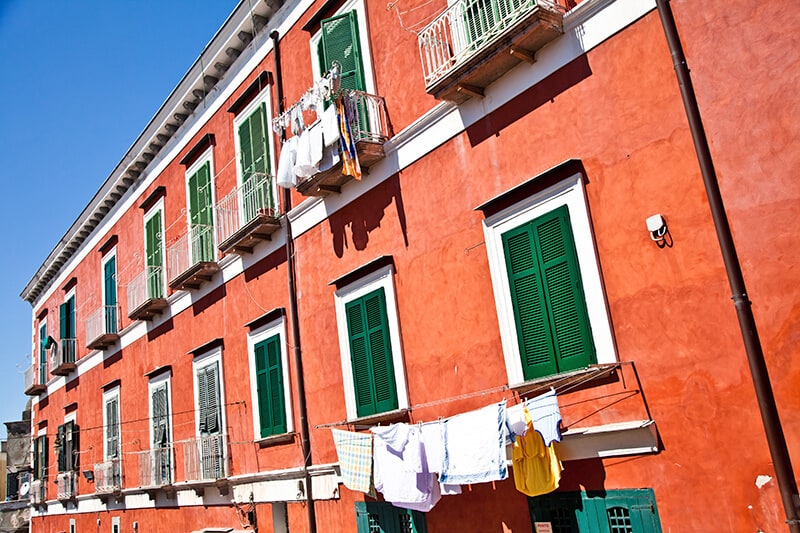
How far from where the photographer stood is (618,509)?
7711mm

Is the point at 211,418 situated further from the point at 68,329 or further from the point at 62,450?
the point at 68,329

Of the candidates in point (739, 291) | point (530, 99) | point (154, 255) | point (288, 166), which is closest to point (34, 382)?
point (154, 255)

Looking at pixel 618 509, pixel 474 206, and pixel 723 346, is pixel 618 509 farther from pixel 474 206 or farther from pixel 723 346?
pixel 474 206

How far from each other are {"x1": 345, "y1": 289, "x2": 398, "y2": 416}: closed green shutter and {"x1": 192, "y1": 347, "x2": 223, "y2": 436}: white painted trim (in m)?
4.74

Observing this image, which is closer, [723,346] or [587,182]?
[723,346]

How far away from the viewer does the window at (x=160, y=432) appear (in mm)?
17125

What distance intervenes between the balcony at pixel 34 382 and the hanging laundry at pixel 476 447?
2401 centimetres

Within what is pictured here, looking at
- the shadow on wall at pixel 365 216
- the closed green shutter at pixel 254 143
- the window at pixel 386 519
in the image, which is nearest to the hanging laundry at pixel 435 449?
the window at pixel 386 519

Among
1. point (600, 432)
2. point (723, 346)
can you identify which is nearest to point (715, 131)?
point (723, 346)

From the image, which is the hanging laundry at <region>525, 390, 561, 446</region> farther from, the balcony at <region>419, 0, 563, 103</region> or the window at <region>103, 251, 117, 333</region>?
the window at <region>103, 251, 117, 333</region>

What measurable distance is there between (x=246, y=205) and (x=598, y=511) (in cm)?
899

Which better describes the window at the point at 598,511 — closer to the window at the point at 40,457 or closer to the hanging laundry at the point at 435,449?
the hanging laundry at the point at 435,449

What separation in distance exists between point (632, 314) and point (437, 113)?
4026 millimetres

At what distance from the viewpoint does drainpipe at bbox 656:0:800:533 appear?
6.29m
